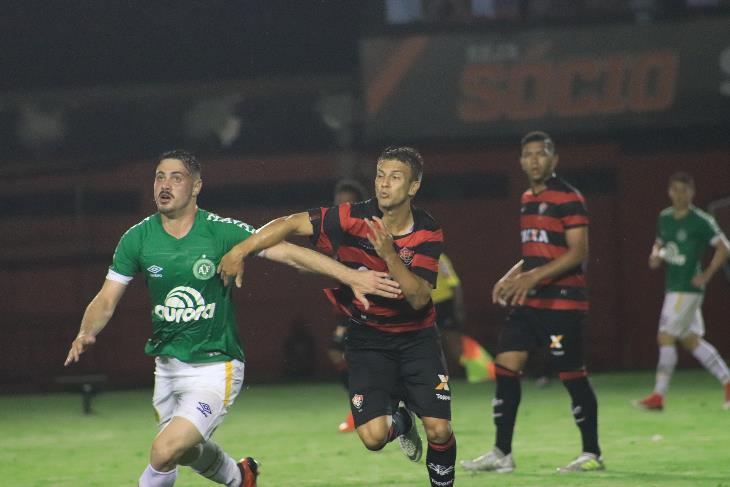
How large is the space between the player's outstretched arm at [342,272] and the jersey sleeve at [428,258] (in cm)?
19

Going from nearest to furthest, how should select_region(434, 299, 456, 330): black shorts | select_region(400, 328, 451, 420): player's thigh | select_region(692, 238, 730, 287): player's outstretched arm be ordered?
select_region(400, 328, 451, 420): player's thigh < select_region(434, 299, 456, 330): black shorts < select_region(692, 238, 730, 287): player's outstretched arm

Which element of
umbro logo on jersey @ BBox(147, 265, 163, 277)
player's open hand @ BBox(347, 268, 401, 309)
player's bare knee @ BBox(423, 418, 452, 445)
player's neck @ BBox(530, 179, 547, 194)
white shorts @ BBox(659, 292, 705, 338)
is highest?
player's neck @ BBox(530, 179, 547, 194)

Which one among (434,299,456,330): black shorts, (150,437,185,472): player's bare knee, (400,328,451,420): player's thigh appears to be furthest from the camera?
(434,299,456,330): black shorts

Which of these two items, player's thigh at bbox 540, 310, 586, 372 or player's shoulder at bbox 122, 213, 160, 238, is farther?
player's thigh at bbox 540, 310, 586, 372

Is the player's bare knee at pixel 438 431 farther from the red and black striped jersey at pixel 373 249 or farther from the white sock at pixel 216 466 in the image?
the white sock at pixel 216 466

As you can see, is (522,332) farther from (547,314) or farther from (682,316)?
(682,316)

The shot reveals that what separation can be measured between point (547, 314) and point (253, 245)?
2601 millimetres

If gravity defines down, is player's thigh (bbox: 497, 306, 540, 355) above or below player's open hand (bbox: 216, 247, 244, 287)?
below

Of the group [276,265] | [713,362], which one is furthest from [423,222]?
[276,265]

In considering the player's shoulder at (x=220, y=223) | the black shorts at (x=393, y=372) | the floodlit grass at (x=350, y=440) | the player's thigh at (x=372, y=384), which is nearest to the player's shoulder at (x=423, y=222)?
the black shorts at (x=393, y=372)

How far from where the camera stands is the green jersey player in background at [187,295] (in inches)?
267

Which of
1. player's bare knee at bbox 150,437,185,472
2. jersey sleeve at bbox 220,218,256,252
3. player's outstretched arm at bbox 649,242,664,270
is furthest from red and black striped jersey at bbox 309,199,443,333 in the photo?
player's outstretched arm at bbox 649,242,664,270

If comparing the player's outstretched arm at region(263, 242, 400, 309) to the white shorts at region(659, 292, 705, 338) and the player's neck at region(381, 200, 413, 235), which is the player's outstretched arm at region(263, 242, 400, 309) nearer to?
the player's neck at region(381, 200, 413, 235)

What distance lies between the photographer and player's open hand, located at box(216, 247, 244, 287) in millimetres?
6680
